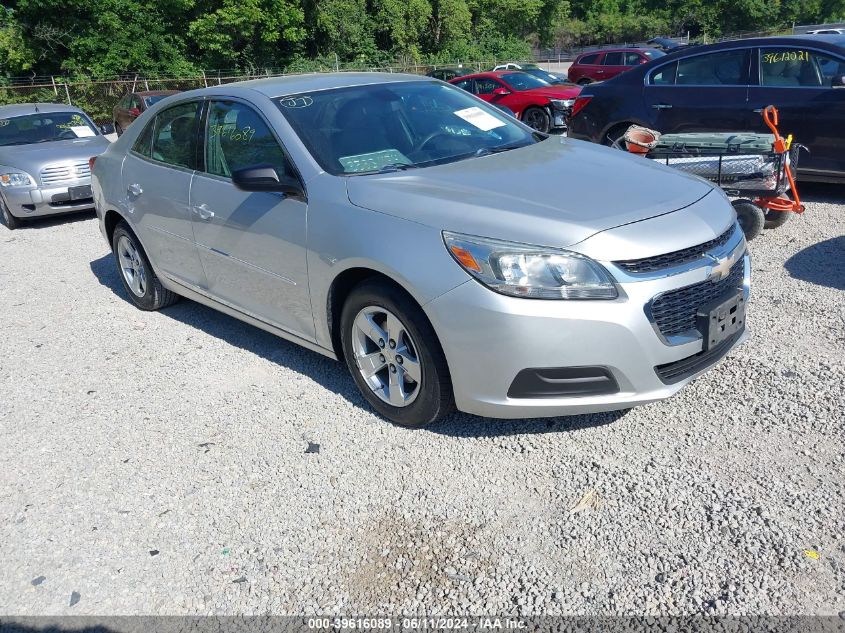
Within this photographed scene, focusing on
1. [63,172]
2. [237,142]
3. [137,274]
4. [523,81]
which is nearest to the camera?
[237,142]

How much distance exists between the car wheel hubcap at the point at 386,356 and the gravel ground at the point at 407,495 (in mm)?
217

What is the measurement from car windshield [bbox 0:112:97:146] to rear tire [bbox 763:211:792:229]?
9.06 meters

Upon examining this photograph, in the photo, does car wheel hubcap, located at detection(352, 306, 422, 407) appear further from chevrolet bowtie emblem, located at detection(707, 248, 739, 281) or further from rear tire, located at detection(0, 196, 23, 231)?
rear tire, located at detection(0, 196, 23, 231)

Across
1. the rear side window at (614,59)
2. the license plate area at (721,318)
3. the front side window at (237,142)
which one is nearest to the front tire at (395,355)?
the front side window at (237,142)

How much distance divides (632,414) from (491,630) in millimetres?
1551

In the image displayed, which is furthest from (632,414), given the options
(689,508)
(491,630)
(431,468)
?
(491,630)

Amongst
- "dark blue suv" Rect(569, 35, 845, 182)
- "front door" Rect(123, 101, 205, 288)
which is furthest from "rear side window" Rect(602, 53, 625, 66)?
Answer: "front door" Rect(123, 101, 205, 288)

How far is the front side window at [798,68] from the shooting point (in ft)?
22.2

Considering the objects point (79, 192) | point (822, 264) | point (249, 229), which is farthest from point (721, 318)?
point (79, 192)

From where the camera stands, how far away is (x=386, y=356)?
353cm

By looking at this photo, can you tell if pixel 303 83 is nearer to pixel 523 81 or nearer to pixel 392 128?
pixel 392 128

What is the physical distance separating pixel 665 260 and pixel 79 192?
8282 millimetres

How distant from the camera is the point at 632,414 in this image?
3.60 metres

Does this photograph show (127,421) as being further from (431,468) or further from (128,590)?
(431,468)
